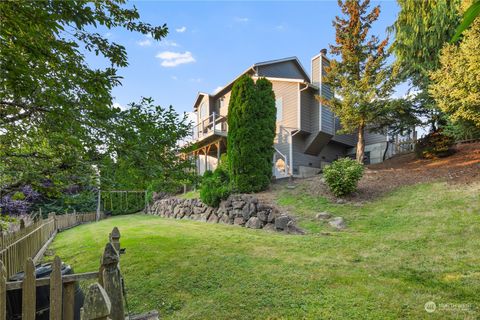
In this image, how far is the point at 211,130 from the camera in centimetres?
1694

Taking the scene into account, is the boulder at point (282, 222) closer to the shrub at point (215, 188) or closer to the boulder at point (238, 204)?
the boulder at point (238, 204)

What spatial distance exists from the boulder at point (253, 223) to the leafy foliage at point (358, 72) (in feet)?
25.0

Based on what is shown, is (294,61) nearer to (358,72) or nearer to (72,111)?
(358,72)

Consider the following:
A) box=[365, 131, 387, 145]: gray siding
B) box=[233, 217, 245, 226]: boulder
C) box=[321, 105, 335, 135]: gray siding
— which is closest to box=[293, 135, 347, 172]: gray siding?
box=[321, 105, 335, 135]: gray siding

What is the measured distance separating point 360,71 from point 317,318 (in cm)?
1405

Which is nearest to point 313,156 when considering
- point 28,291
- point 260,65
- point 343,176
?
point 260,65

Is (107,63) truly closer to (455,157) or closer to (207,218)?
(207,218)

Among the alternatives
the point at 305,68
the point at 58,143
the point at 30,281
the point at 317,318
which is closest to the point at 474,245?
the point at 317,318

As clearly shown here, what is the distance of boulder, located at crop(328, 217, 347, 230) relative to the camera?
324 inches

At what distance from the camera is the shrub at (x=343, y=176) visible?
10.1 metres

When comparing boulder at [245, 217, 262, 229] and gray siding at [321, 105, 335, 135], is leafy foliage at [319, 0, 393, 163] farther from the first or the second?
boulder at [245, 217, 262, 229]

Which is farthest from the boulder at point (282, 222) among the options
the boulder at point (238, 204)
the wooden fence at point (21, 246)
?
the wooden fence at point (21, 246)

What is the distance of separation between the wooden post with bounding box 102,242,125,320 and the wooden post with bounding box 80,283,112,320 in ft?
2.17

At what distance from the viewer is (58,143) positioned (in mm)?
3732
